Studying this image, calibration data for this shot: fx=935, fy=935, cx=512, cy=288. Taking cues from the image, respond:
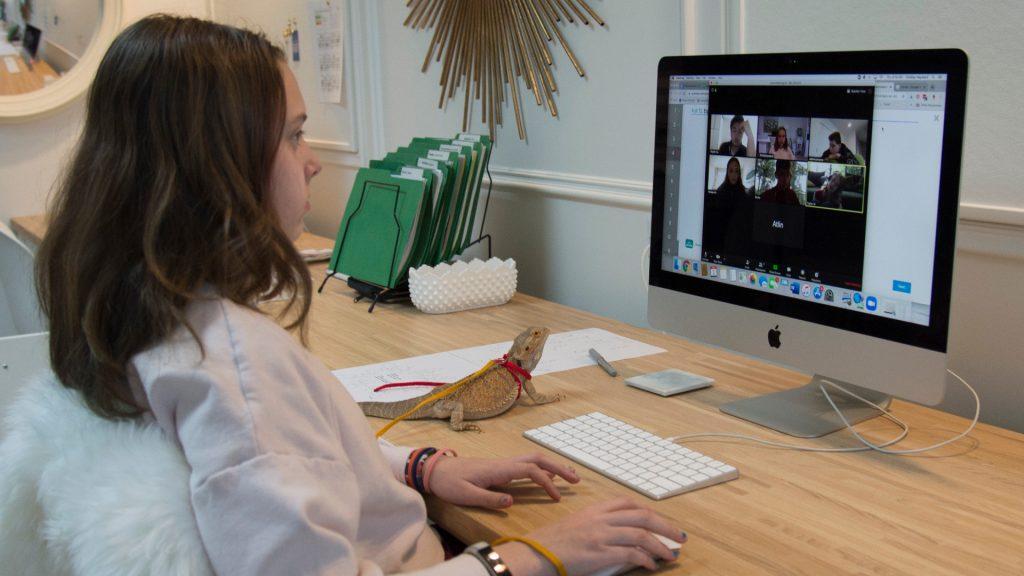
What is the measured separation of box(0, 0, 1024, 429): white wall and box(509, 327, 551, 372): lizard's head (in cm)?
53

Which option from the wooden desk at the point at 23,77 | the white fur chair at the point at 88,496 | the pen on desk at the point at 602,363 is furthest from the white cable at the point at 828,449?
the wooden desk at the point at 23,77

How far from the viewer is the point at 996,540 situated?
883 millimetres

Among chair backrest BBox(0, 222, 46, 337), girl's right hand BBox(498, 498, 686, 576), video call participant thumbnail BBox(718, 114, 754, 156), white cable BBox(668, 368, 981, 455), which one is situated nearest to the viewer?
girl's right hand BBox(498, 498, 686, 576)

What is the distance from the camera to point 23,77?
3115 mm

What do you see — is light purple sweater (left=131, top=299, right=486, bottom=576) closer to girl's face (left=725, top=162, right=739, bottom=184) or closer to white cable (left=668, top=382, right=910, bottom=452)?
white cable (left=668, top=382, right=910, bottom=452)

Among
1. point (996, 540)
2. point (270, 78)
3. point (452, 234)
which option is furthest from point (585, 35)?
point (996, 540)

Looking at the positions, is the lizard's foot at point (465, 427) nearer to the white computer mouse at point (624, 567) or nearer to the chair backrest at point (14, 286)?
the white computer mouse at point (624, 567)

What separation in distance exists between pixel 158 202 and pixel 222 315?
11 centimetres

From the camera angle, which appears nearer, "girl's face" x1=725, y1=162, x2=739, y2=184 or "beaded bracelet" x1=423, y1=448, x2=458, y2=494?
"beaded bracelet" x1=423, y1=448, x2=458, y2=494

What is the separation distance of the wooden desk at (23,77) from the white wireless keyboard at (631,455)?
2.66 meters

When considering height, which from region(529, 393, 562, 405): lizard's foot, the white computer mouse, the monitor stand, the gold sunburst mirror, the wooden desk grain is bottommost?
the white computer mouse

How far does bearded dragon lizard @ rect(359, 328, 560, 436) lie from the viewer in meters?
1.25

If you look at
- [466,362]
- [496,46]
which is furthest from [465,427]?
[496,46]

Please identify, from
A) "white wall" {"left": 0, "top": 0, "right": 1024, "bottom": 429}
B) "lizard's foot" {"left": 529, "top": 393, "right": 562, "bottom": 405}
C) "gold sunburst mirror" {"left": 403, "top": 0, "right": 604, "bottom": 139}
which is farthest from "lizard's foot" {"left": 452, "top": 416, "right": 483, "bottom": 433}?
"gold sunburst mirror" {"left": 403, "top": 0, "right": 604, "bottom": 139}
